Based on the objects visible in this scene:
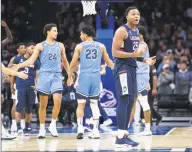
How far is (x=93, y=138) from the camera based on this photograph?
1216 centimetres

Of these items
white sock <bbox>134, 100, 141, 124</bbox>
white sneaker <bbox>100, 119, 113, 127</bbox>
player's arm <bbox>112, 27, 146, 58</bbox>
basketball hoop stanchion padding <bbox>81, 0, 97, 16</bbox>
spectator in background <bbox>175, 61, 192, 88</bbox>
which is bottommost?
white sneaker <bbox>100, 119, 113, 127</bbox>

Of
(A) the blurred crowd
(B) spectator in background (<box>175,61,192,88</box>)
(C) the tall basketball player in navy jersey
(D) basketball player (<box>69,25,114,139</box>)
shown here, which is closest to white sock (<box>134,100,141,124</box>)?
(B) spectator in background (<box>175,61,192,88</box>)

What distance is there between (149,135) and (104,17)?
486 centimetres

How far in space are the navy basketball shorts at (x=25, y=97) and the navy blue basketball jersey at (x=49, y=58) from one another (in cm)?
212

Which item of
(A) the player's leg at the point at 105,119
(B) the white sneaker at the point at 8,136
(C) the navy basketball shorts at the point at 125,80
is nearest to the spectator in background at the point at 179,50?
(A) the player's leg at the point at 105,119

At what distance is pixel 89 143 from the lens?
11188mm

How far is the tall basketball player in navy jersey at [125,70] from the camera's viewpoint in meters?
10.4

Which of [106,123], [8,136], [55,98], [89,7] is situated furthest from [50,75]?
[89,7]

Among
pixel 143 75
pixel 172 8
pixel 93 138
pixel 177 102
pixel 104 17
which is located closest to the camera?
pixel 93 138

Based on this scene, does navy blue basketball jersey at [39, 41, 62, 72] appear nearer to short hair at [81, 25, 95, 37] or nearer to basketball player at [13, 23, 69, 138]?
basketball player at [13, 23, 69, 138]

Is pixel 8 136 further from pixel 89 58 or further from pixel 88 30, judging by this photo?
pixel 88 30

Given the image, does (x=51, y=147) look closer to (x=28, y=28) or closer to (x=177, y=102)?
(x=177, y=102)

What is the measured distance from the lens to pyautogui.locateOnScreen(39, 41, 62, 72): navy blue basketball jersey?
12609mm

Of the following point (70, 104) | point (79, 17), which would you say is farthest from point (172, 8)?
point (70, 104)
